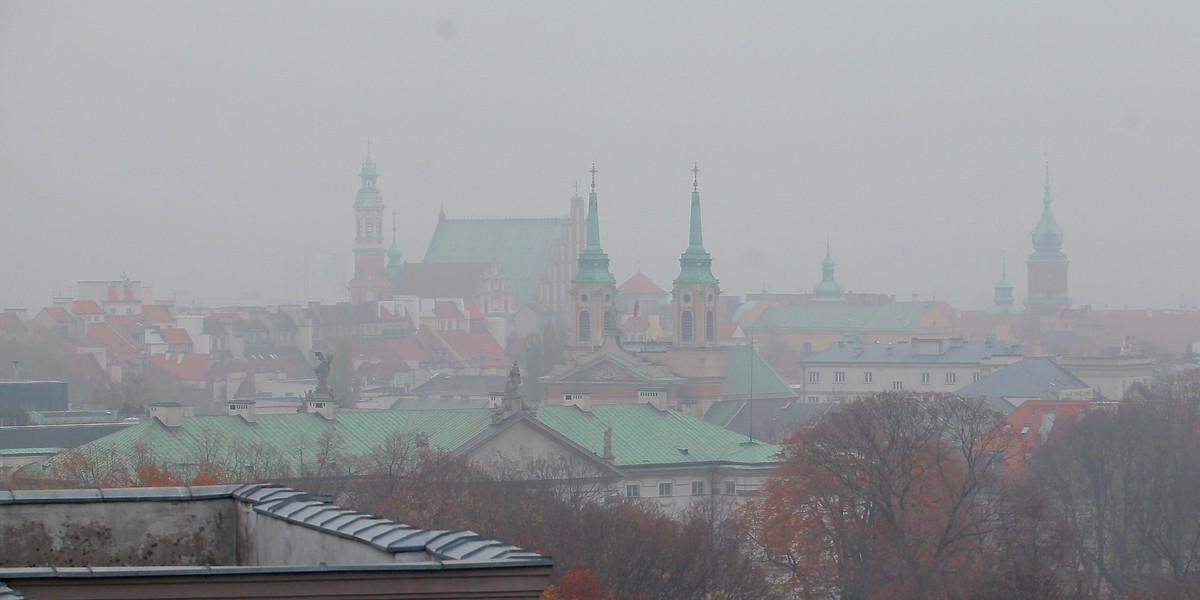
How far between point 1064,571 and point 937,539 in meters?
2.62

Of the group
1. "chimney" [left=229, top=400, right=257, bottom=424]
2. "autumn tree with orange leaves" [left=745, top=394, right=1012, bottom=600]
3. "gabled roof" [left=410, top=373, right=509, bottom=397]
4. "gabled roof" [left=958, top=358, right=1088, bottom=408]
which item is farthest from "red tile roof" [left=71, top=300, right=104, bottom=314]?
"autumn tree with orange leaves" [left=745, top=394, right=1012, bottom=600]

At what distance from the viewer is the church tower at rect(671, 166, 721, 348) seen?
135 meters

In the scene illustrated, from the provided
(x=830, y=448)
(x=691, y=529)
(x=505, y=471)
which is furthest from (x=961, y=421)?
(x=691, y=529)

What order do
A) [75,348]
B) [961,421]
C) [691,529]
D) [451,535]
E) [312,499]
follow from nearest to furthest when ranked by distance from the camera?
1. [451,535]
2. [312,499]
3. [691,529]
4. [961,421]
5. [75,348]

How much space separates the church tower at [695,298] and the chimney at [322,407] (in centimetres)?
5654

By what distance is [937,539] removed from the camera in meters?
54.2

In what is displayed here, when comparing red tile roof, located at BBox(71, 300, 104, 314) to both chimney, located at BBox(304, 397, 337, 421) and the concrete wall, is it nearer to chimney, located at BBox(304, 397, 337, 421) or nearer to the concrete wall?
chimney, located at BBox(304, 397, 337, 421)

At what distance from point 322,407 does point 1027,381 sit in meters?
57.2

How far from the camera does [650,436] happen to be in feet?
273

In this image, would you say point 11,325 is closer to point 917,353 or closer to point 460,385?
point 460,385

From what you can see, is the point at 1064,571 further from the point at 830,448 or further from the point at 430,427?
the point at 430,427

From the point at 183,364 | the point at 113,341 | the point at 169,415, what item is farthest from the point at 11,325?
the point at 169,415

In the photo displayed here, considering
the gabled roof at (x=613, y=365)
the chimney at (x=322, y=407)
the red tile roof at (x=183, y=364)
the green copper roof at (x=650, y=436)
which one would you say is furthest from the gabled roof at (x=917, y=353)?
the chimney at (x=322, y=407)

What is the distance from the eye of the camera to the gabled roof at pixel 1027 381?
12425cm
